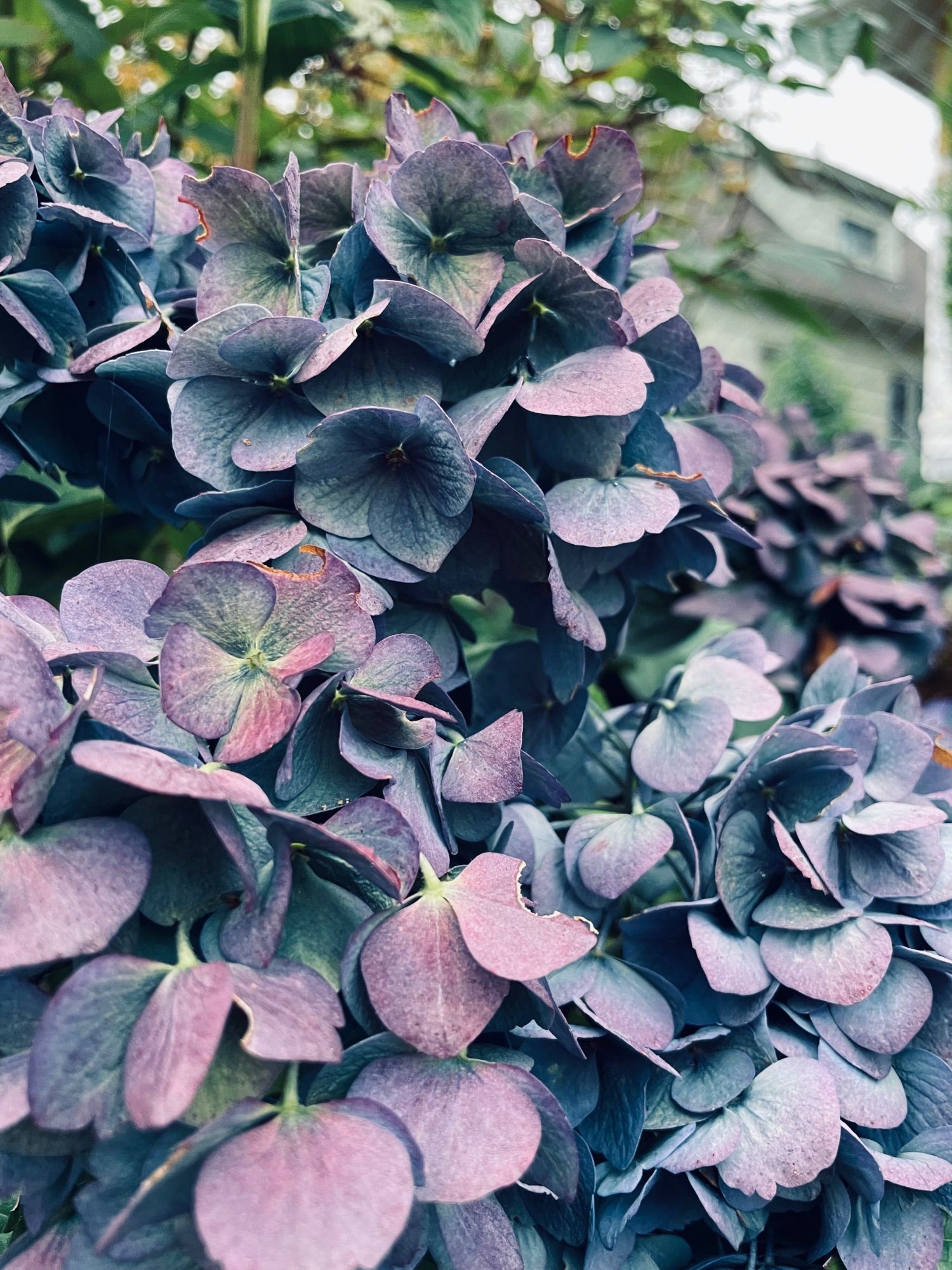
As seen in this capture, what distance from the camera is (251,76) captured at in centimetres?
65

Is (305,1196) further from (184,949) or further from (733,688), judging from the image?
(733,688)

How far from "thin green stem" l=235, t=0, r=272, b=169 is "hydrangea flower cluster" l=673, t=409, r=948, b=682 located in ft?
1.30

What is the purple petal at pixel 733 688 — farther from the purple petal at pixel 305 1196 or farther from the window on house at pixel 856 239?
the window on house at pixel 856 239

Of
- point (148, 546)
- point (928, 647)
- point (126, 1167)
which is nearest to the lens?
point (126, 1167)

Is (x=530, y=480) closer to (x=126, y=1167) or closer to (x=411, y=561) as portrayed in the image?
(x=411, y=561)

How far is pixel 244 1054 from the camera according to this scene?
229 millimetres

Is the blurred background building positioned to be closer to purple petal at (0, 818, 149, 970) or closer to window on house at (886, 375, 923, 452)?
window on house at (886, 375, 923, 452)

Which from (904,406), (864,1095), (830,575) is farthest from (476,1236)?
(904,406)

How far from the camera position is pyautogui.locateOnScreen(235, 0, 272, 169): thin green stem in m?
0.64

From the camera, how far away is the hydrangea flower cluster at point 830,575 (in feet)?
2.34

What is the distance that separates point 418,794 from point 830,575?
533 mm

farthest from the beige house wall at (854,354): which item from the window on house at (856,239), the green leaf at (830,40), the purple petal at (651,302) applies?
the purple petal at (651,302)

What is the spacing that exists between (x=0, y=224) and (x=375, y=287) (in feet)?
0.48

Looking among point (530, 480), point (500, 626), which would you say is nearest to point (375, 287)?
point (530, 480)
